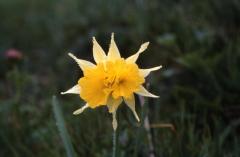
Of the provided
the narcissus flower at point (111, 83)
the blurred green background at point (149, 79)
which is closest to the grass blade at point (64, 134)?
the blurred green background at point (149, 79)

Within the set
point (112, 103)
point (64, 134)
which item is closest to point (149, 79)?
point (64, 134)

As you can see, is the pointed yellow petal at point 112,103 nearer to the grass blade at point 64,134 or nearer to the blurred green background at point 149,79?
the blurred green background at point 149,79

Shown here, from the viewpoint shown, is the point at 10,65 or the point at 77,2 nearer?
the point at 10,65

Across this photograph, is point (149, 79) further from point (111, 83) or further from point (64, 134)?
point (111, 83)

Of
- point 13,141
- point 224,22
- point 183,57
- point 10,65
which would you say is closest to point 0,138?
point 13,141

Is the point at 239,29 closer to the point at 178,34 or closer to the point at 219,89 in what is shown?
the point at 178,34

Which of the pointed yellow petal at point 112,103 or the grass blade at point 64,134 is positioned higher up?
the pointed yellow petal at point 112,103

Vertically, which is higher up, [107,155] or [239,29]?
[239,29]

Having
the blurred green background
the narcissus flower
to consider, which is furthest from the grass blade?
the narcissus flower

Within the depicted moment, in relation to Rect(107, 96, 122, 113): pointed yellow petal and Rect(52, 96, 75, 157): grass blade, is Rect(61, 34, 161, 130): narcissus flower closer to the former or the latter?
Rect(107, 96, 122, 113): pointed yellow petal
